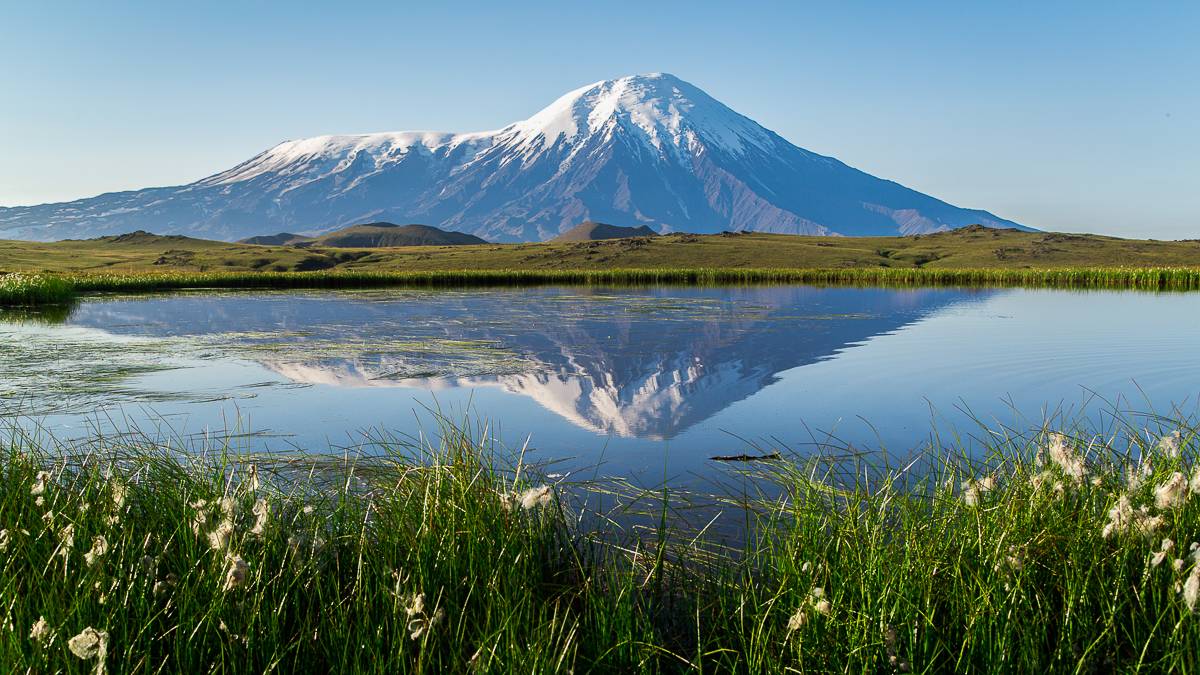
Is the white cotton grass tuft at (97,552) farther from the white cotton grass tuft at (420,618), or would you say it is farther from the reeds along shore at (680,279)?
the reeds along shore at (680,279)

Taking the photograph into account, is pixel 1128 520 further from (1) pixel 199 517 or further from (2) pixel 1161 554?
(1) pixel 199 517

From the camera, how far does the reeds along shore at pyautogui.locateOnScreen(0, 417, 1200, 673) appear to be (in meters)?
3.50

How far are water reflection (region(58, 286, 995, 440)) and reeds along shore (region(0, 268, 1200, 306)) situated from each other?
13.5 m

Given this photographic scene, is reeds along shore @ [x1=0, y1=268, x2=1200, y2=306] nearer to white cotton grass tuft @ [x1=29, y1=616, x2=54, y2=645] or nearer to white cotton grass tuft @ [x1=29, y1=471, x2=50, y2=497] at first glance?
white cotton grass tuft @ [x1=29, y1=471, x2=50, y2=497]

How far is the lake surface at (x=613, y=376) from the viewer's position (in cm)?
981

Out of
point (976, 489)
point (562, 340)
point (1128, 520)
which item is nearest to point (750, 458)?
point (976, 489)

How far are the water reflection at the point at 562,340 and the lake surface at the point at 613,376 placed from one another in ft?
0.30

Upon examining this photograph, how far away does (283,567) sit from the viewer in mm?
4086

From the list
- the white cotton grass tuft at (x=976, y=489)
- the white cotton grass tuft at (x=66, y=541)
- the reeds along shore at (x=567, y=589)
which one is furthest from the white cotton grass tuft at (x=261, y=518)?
the white cotton grass tuft at (x=976, y=489)

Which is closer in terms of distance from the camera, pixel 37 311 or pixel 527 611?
pixel 527 611

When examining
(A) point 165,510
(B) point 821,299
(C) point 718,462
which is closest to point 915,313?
(B) point 821,299

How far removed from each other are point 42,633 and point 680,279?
56814 mm

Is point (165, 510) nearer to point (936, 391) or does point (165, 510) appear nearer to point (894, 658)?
point (894, 658)

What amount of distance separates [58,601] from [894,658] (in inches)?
139
